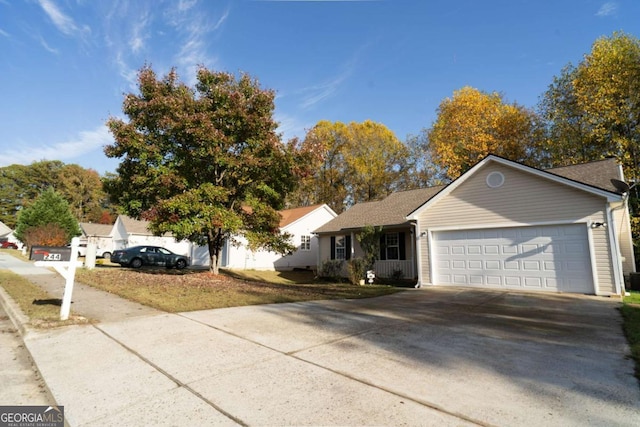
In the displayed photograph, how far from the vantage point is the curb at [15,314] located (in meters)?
5.93

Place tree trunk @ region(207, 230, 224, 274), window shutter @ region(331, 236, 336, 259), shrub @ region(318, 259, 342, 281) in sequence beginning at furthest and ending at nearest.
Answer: window shutter @ region(331, 236, 336, 259)
shrub @ region(318, 259, 342, 281)
tree trunk @ region(207, 230, 224, 274)

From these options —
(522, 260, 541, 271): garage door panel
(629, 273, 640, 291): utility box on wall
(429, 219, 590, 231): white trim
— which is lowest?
(629, 273, 640, 291): utility box on wall

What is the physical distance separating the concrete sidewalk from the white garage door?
4.11 m

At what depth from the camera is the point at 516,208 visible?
1206cm

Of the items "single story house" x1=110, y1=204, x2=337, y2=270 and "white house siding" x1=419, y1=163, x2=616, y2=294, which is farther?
"single story house" x1=110, y1=204, x2=337, y2=270

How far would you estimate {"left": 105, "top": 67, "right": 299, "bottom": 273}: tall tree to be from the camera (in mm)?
13133

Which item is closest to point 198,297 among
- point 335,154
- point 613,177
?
point 613,177

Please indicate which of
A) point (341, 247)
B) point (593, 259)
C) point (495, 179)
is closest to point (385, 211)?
point (341, 247)

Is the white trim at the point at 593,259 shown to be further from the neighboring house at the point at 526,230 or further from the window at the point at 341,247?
the window at the point at 341,247

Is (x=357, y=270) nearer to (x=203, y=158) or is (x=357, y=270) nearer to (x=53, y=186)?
(x=203, y=158)

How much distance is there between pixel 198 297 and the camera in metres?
9.22

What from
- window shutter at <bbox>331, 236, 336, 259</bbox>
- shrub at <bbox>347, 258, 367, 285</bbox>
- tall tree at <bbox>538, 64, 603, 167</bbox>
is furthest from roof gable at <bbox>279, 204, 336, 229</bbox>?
tall tree at <bbox>538, 64, 603, 167</bbox>

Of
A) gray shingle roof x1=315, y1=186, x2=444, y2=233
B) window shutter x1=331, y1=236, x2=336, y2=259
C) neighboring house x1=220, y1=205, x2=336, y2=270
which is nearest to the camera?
gray shingle roof x1=315, y1=186, x2=444, y2=233

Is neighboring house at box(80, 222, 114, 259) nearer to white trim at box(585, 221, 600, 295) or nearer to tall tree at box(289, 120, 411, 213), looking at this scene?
tall tree at box(289, 120, 411, 213)
